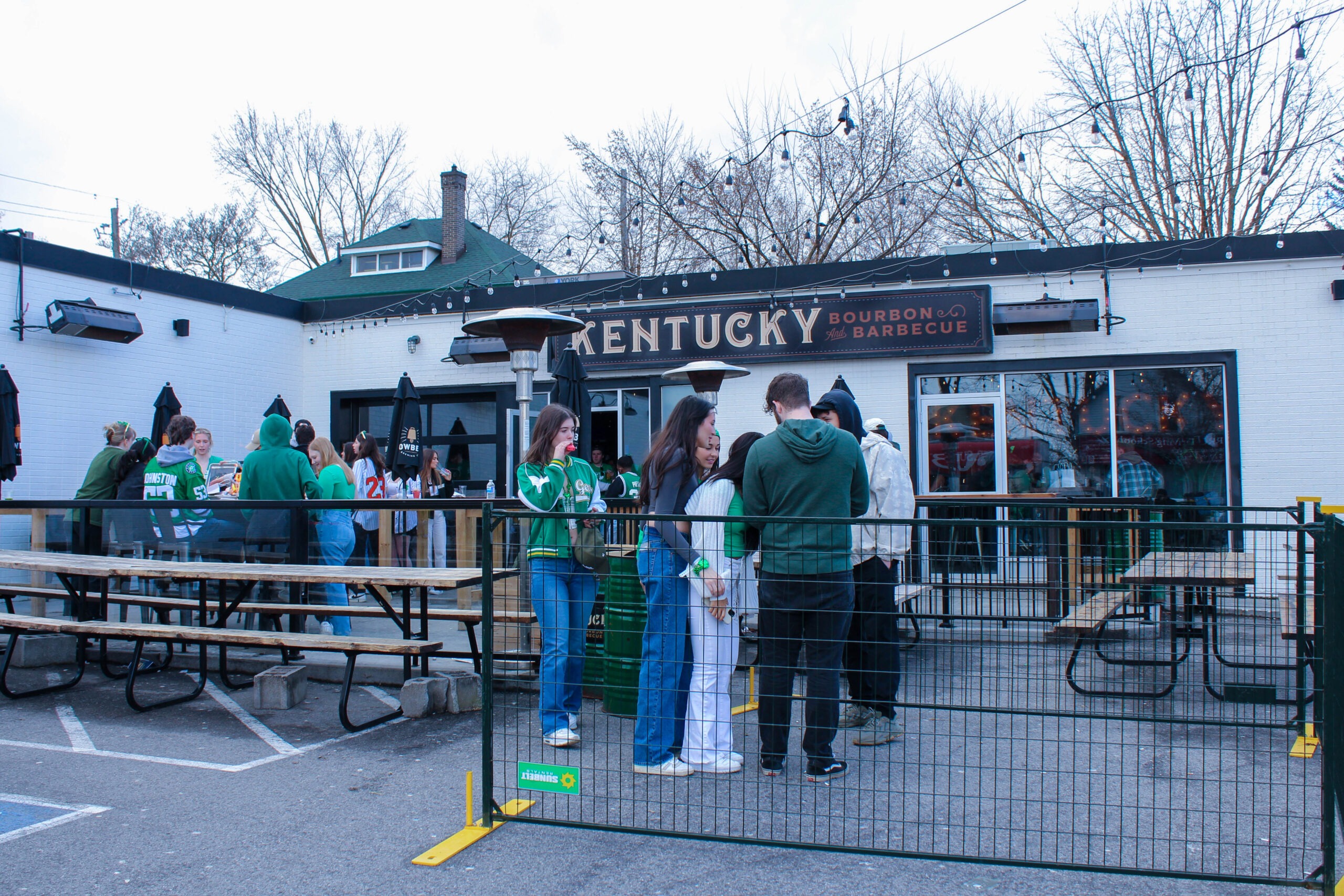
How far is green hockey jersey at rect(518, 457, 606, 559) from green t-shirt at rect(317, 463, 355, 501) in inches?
144

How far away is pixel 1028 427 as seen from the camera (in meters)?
11.5

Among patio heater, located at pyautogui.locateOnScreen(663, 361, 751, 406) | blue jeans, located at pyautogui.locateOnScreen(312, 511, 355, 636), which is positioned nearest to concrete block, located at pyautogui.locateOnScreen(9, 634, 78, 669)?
blue jeans, located at pyautogui.locateOnScreen(312, 511, 355, 636)

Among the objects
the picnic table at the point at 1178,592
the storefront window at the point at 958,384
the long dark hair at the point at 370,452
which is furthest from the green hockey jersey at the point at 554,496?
the storefront window at the point at 958,384

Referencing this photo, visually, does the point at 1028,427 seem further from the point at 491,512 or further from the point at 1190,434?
the point at 491,512

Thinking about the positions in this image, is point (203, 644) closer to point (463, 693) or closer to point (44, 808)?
point (463, 693)

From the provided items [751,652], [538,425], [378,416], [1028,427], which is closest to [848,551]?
[538,425]

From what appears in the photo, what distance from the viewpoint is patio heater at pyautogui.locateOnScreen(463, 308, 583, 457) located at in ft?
23.9

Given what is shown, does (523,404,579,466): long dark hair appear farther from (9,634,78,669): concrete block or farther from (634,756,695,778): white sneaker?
(9,634,78,669): concrete block

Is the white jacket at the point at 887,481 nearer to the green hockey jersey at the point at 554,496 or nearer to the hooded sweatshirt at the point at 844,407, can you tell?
the hooded sweatshirt at the point at 844,407

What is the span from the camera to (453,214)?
2631 centimetres

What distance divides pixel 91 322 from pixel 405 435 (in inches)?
157

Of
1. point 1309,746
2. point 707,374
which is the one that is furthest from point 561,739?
point 707,374

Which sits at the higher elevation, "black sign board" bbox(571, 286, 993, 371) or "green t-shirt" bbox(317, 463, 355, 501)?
"black sign board" bbox(571, 286, 993, 371)

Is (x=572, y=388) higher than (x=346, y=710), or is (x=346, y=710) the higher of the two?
(x=572, y=388)
